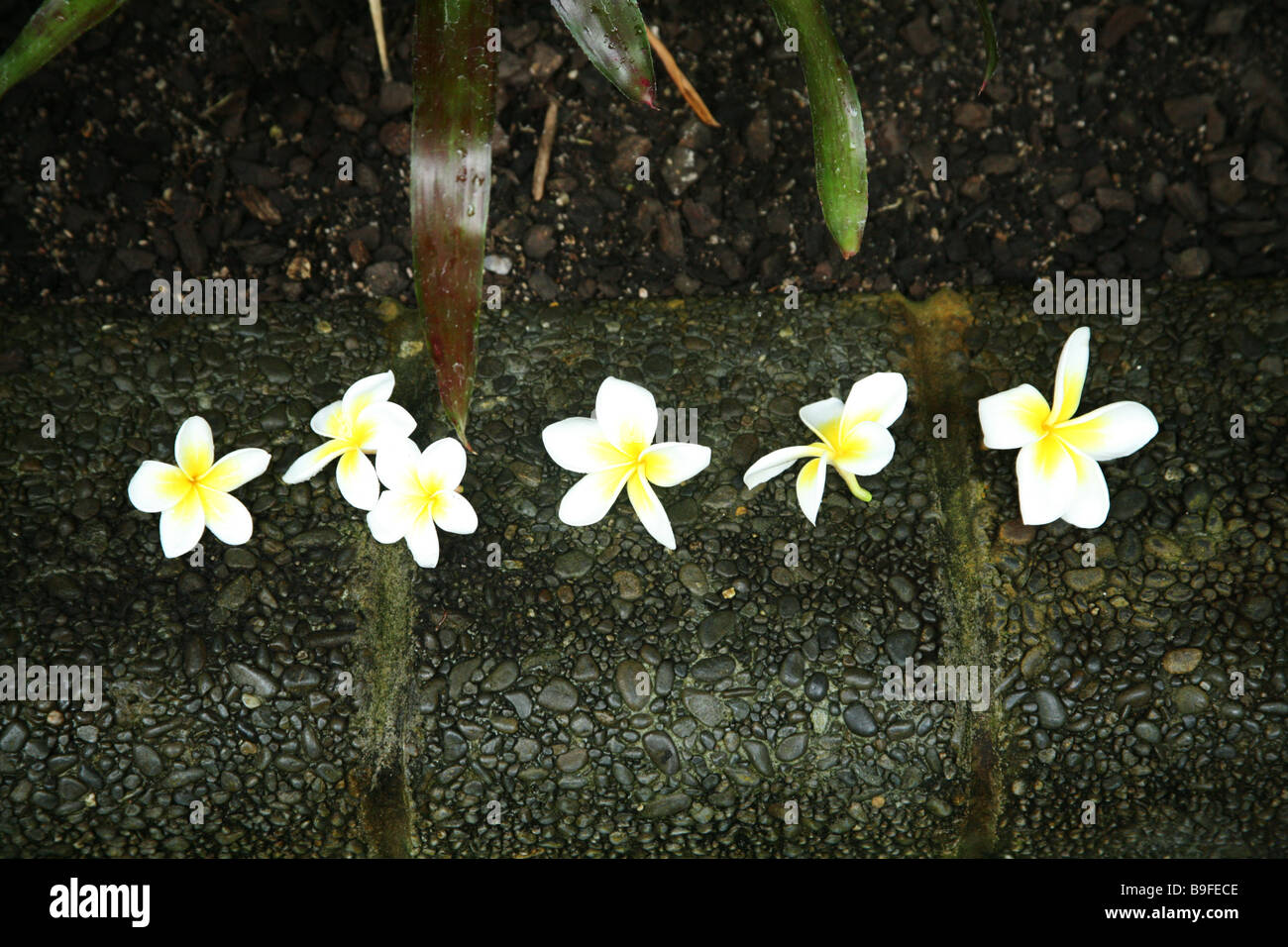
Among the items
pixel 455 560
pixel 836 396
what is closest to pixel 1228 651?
pixel 836 396

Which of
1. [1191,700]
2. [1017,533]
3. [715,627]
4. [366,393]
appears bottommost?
[1191,700]

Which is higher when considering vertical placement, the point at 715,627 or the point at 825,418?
the point at 825,418

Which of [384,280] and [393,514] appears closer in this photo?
[393,514]

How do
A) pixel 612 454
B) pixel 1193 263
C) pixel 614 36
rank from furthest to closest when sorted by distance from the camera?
pixel 1193 263 < pixel 612 454 < pixel 614 36

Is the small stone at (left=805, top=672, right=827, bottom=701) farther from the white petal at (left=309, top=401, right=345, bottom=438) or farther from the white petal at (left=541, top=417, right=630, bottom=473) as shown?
the white petal at (left=309, top=401, right=345, bottom=438)

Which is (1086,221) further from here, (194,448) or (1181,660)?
(194,448)

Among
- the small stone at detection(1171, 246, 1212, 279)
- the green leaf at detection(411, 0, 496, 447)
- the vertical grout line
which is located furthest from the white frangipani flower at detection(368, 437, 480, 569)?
the small stone at detection(1171, 246, 1212, 279)

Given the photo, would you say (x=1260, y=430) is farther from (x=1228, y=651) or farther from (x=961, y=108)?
(x=961, y=108)

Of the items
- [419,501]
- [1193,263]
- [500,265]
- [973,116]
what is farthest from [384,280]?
[1193,263]
